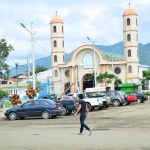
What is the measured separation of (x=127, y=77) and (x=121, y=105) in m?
57.3

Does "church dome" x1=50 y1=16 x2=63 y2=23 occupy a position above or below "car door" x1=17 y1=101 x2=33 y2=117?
above

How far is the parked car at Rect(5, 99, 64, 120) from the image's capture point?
1395 inches

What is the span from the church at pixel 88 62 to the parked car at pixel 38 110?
233 feet

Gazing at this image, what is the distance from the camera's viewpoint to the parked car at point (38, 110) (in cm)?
3544

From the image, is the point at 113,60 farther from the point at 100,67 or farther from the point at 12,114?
the point at 12,114

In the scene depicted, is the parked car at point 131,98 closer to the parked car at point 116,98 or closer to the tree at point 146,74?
the parked car at point 116,98

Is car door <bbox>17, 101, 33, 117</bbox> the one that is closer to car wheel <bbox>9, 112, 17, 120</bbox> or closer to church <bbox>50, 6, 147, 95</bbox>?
car wheel <bbox>9, 112, 17, 120</bbox>

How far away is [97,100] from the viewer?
44250 mm

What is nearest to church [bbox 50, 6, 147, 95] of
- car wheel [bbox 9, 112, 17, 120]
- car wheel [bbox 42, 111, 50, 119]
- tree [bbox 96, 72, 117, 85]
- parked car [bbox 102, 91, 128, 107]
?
tree [bbox 96, 72, 117, 85]

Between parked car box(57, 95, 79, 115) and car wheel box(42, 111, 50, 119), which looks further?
parked car box(57, 95, 79, 115)

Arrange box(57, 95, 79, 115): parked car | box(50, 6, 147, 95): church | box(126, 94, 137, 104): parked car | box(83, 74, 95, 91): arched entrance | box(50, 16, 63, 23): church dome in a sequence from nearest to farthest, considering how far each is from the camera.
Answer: box(57, 95, 79, 115): parked car → box(126, 94, 137, 104): parked car → box(50, 6, 147, 95): church → box(83, 74, 95, 91): arched entrance → box(50, 16, 63, 23): church dome

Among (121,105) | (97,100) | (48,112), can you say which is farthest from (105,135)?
(121,105)

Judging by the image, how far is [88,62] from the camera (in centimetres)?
11406

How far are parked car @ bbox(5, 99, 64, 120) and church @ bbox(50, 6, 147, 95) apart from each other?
71.1m
